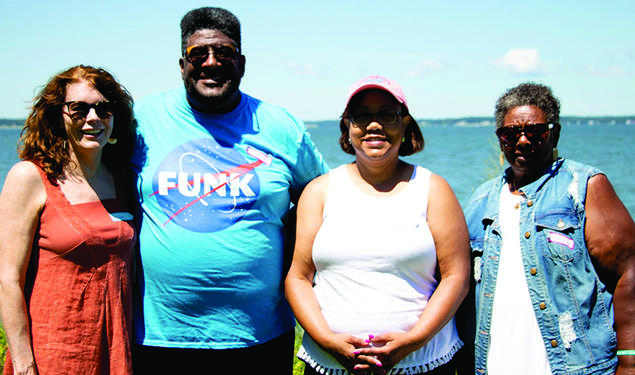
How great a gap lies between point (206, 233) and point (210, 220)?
85 mm

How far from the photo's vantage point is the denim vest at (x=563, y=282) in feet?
9.88

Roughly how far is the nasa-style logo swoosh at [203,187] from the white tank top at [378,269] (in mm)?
596

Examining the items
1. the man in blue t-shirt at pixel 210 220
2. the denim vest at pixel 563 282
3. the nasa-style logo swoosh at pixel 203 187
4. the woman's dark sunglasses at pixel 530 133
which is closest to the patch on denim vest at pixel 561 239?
the denim vest at pixel 563 282

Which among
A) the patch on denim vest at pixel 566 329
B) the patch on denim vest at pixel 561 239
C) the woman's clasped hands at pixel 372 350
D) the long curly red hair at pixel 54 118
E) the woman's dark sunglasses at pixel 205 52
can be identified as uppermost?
the woman's dark sunglasses at pixel 205 52

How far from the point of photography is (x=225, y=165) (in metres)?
3.51

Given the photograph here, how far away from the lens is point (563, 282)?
3.05 metres

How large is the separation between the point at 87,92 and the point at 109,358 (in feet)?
5.13

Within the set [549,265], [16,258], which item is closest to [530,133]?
[549,265]

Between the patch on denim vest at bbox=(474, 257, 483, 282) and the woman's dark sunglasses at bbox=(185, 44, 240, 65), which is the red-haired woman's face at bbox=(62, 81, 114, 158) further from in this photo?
the patch on denim vest at bbox=(474, 257, 483, 282)

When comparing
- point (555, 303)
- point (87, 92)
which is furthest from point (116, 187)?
point (555, 303)

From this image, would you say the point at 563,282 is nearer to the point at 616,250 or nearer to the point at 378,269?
the point at 616,250

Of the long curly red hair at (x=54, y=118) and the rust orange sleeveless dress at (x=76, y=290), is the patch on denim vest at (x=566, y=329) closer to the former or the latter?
the rust orange sleeveless dress at (x=76, y=290)

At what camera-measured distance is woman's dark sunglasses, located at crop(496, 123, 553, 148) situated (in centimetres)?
320

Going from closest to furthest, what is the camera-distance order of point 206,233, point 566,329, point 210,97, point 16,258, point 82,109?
point 16,258, point 566,329, point 82,109, point 206,233, point 210,97
